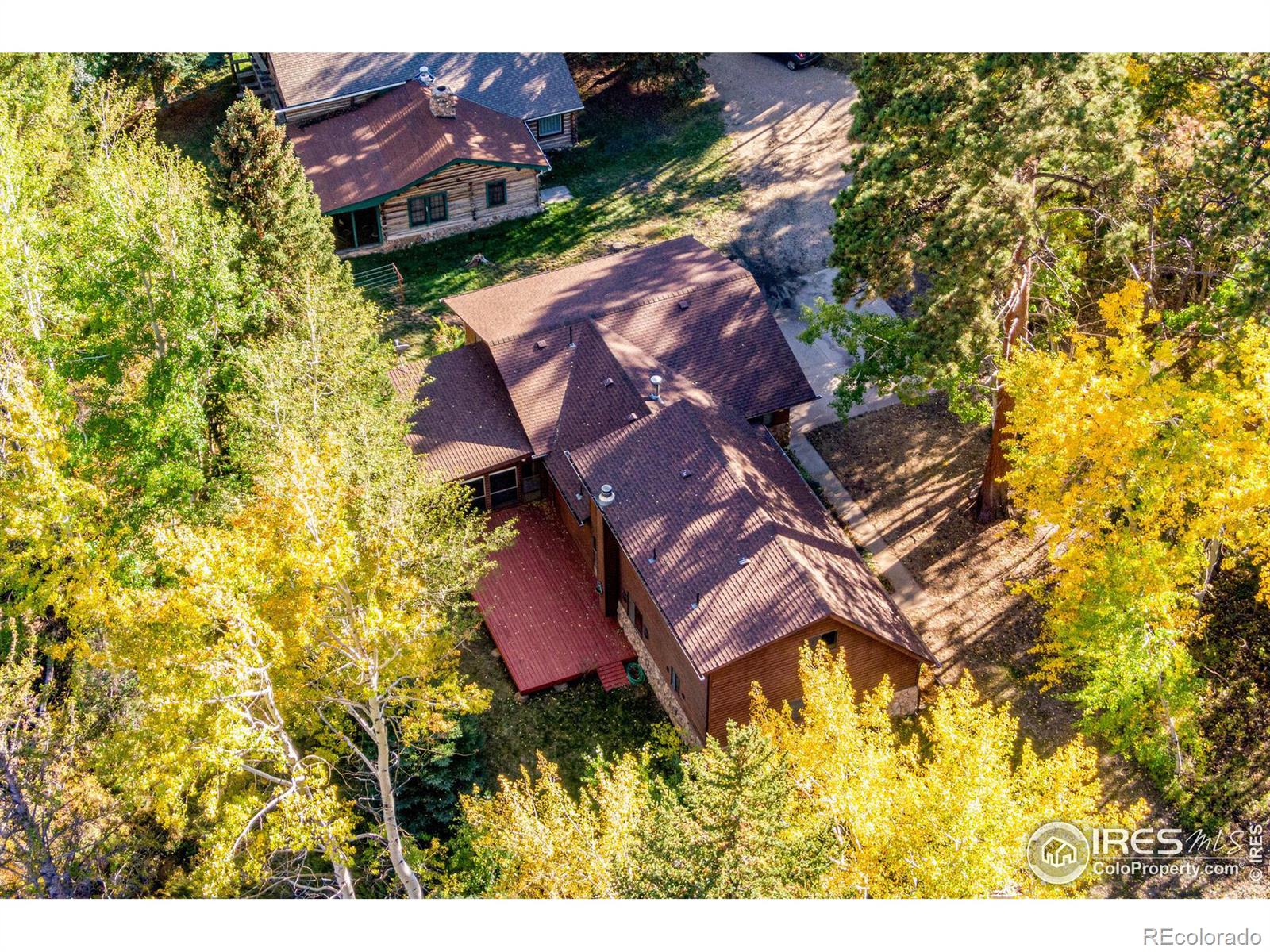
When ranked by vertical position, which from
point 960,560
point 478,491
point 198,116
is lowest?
point 960,560

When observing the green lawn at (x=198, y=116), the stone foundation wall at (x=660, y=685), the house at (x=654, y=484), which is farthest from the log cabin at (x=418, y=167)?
the stone foundation wall at (x=660, y=685)

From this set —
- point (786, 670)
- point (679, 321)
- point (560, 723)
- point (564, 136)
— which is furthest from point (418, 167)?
point (786, 670)

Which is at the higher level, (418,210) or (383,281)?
(418,210)

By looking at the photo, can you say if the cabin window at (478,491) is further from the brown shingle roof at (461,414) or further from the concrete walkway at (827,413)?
the concrete walkway at (827,413)

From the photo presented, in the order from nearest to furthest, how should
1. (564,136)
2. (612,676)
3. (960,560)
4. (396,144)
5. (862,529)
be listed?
(612,676), (960,560), (862,529), (396,144), (564,136)

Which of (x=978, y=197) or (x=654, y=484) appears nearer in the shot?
(x=978, y=197)

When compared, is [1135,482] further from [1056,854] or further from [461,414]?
[461,414]
